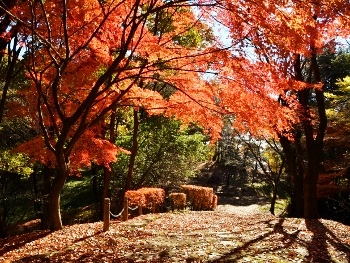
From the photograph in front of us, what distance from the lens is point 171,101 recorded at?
10180 mm

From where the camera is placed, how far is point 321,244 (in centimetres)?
708

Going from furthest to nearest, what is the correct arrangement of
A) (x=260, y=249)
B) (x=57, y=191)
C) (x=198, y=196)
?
(x=198, y=196), (x=57, y=191), (x=260, y=249)

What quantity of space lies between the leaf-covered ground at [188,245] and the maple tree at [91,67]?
1.60m

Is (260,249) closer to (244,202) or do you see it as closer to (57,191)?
(57,191)

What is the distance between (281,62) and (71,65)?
23.6ft

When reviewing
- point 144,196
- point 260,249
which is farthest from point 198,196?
point 260,249

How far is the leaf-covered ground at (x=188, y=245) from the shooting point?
239 inches

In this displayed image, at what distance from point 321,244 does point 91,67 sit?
26.2 ft

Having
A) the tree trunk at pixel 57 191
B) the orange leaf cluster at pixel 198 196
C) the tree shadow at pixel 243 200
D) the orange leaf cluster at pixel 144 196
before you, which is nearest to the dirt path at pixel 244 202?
the tree shadow at pixel 243 200

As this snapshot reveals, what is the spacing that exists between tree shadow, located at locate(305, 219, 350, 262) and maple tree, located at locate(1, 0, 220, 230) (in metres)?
4.20

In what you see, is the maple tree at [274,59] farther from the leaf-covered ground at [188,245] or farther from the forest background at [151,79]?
the leaf-covered ground at [188,245]

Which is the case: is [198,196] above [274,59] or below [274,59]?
below

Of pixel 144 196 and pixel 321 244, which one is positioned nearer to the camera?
pixel 321 244

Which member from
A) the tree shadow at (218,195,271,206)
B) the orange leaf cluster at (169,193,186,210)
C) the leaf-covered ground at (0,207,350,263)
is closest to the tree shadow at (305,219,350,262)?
the leaf-covered ground at (0,207,350,263)
